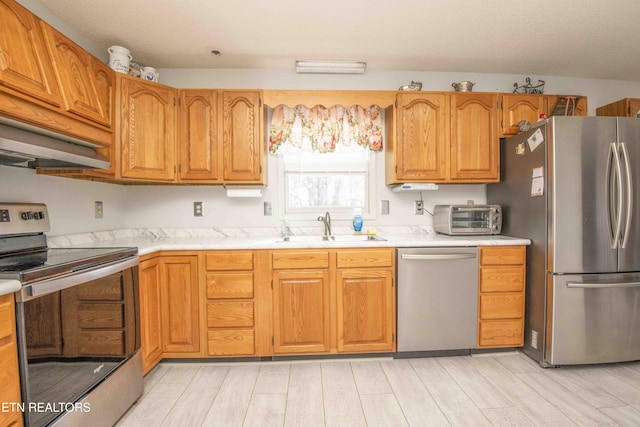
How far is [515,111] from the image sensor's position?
2549 millimetres

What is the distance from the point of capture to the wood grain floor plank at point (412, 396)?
5.20 ft

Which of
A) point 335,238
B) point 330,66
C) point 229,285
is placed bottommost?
point 229,285

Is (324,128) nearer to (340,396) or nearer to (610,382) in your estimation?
(340,396)

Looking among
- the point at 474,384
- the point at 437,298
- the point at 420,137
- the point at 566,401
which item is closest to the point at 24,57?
the point at 420,137

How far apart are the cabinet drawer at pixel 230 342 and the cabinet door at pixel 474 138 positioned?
2.18 meters

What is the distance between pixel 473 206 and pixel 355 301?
135cm

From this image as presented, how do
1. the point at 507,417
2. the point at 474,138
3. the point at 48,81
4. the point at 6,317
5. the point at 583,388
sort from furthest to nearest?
the point at 474,138, the point at 583,388, the point at 507,417, the point at 48,81, the point at 6,317

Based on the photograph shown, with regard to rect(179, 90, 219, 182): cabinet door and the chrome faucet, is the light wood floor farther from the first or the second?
rect(179, 90, 219, 182): cabinet door

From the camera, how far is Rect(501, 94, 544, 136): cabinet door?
8.36 ft

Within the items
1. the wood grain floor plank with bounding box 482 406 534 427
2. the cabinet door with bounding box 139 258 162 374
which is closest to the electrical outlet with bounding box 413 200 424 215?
the wood grain floor plank with bounding box 482 406 534 427

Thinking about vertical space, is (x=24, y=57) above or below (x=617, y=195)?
above

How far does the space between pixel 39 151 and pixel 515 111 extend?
131 inches

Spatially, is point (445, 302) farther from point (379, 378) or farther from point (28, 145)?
point (28, 145)

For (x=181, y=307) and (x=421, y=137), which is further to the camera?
(x=421, y=137)
